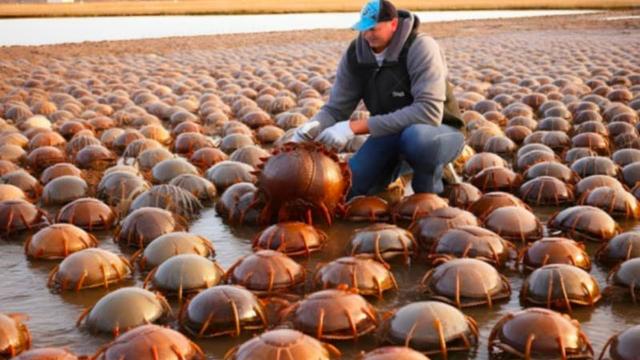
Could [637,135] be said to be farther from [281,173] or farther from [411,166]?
[281,173]

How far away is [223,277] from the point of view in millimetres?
5191

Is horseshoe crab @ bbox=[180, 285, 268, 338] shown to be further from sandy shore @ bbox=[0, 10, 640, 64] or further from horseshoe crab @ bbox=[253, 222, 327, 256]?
sandy shore @ bbox=[0, 10, 640, 64]

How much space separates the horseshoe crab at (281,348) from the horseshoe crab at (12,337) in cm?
119

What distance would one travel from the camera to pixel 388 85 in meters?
6.88

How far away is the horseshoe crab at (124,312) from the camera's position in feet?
14.6

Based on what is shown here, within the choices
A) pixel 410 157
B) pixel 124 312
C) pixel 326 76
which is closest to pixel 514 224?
pixel 410 157

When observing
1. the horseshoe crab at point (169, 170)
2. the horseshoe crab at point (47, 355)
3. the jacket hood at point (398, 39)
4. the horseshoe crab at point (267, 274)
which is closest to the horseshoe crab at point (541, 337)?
the horseshoe crab at point (267, 274)

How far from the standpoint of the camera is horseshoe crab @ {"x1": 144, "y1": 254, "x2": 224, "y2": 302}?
5.00 meters

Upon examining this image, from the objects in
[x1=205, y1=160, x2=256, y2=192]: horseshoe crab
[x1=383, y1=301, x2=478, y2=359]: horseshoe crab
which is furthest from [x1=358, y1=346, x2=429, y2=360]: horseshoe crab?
[x1=205, y1=160, x2=256, y2=192]: horseshoe crab

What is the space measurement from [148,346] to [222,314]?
0.66 meters

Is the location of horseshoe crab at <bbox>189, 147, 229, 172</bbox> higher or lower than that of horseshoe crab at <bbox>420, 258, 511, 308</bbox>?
lower

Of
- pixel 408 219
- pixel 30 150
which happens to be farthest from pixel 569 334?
pixel 30 150

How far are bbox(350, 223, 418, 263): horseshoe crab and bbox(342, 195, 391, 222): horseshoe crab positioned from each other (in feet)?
3.09

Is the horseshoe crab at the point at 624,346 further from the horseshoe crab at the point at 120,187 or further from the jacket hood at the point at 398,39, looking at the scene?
the horseshoe crab at the point at 120,187
